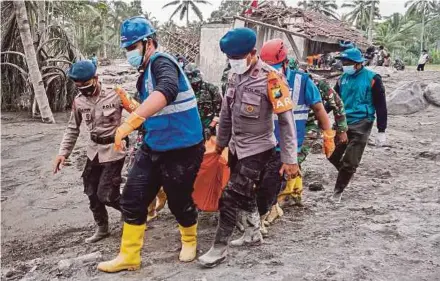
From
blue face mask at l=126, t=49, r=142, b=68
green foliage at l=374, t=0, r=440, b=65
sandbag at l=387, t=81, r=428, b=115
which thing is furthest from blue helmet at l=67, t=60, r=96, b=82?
green foliage at l=374, t=0, r=440, b=65

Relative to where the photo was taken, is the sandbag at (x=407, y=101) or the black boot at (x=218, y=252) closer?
the black boot at (x=218, y=252)

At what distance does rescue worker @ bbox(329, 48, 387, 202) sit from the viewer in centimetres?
482

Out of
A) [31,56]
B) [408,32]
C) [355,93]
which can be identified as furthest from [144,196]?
[408,32]

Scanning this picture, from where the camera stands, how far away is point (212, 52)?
17.2 m

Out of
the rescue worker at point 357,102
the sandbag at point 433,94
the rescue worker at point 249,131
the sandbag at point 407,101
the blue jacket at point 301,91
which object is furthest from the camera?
the sandbag at point 433,94

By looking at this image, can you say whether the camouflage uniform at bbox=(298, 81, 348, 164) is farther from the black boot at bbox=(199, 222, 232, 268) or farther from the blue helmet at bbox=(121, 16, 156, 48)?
the blue helmet at bbox=(121, 16, 156, 48)

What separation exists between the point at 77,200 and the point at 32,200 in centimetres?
70

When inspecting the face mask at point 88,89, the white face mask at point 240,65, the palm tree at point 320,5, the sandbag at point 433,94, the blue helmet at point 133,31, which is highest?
the palm tree at point 320,5

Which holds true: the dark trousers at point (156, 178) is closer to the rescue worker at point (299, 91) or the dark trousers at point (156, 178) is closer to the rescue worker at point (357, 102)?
the rescue worker at point (299, 91)

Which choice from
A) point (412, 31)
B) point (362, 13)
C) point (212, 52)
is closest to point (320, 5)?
point (362, 13)

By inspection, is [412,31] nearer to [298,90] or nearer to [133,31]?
[298,90]

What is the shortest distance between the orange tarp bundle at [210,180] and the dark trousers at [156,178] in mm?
639

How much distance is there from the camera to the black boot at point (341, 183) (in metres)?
4.96

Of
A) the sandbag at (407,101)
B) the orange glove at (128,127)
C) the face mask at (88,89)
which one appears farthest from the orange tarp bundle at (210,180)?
the sandbag at (407,101)
